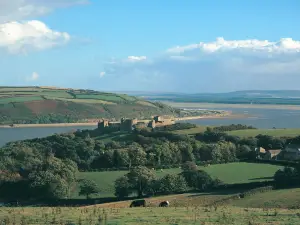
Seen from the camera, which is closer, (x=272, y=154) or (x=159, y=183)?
(x=159, y=183)

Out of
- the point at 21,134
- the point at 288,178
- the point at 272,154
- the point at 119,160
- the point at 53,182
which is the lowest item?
the point at 21,134

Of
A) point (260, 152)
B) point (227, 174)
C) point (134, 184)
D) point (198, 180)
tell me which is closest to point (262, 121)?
point (260, 152)

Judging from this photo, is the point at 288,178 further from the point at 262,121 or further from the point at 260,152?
the point at 262,121

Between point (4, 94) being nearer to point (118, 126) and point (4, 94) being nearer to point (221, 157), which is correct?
point (118, 126)

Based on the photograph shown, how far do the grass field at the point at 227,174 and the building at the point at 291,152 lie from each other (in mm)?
6175

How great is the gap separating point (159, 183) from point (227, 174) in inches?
370

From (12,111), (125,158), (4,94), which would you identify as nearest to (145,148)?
(125,158)

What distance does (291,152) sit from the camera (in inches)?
1946

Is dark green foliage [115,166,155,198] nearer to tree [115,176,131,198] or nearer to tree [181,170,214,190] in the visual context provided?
tree [115,176,131,198]

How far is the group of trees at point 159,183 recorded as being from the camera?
98.9ft

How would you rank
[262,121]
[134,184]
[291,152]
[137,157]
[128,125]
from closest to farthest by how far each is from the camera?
[134,184] < [137,157] < [291,152] < [128,125] < [262,121]

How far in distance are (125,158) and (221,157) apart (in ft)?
30.2

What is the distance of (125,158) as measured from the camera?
4422cm

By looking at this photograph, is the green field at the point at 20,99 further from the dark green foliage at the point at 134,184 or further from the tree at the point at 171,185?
the tree at the point at 171,185
